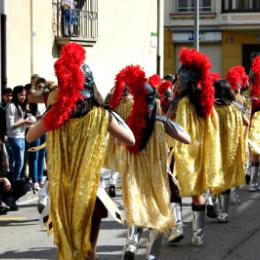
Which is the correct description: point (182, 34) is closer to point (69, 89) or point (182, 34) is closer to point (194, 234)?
point (194, 234)

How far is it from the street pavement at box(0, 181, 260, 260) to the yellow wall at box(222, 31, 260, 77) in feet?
79.4

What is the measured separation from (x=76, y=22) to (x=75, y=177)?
11.9m

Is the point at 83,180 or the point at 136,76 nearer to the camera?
the point at 83,180

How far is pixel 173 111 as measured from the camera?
7547 millimetres

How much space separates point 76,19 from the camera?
55.3 feet

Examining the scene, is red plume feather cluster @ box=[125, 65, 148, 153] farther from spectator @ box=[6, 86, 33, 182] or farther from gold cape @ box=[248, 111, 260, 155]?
gold cape @ box=[248, 111, 260, 155]

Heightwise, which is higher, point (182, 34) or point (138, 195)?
point (182, 34)

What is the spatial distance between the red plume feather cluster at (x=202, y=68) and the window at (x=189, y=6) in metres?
27.8

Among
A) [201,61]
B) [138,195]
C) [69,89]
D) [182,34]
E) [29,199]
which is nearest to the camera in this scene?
[69,89]

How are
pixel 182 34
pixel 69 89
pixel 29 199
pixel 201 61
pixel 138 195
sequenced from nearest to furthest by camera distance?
pixel 69 89 → pixel 138 195 → pixel 201 61 → pixel 29 199 → pixel 182 34

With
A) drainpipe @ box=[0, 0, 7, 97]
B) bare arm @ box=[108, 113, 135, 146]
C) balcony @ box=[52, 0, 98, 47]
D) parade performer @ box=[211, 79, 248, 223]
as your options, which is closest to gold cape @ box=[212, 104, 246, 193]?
parade performer @ box=[211, 79, 248, 223]

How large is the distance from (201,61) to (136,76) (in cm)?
108

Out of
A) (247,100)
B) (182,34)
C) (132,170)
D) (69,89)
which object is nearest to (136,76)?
(132,170)

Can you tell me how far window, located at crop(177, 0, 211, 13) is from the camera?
34.7 metres
